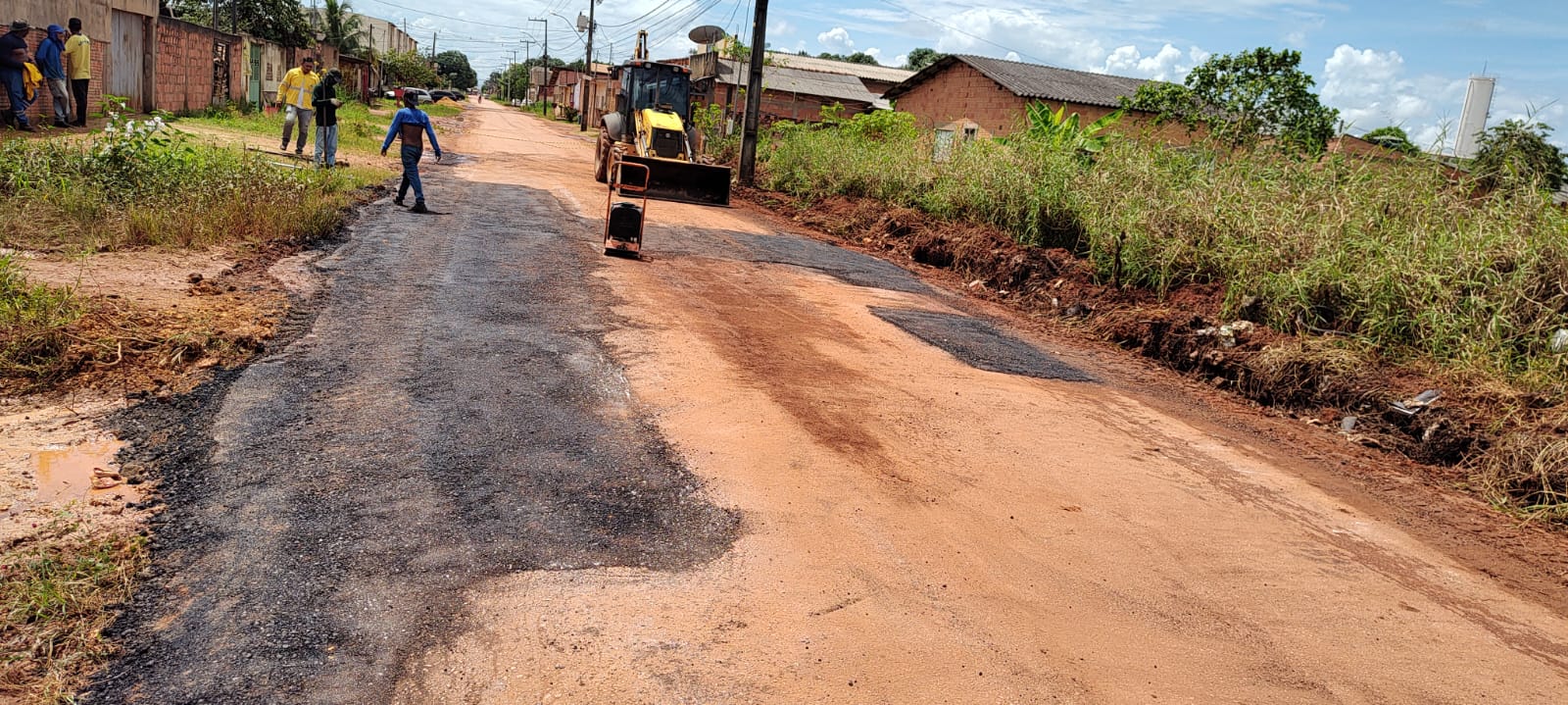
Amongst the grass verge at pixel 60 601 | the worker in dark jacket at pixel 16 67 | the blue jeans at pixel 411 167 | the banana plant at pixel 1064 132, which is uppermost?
the banana plant at pixel 1064 132

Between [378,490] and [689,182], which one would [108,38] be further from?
Result: [378,490]

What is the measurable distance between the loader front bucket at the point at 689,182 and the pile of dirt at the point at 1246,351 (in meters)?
3.11

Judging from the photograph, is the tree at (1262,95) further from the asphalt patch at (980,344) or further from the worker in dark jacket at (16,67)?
the worker in dark jacket at (16,67)

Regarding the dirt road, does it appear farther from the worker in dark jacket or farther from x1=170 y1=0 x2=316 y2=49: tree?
x1=170 y1=0 x2=316 y2=49: tree

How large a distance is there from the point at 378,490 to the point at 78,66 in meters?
16.9

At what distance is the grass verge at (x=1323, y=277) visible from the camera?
23.2 feet

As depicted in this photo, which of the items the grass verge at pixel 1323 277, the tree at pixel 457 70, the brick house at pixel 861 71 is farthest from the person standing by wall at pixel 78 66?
the tree at pixel 457 70

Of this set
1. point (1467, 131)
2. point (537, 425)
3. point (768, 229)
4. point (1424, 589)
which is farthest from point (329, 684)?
point (1467, 131)

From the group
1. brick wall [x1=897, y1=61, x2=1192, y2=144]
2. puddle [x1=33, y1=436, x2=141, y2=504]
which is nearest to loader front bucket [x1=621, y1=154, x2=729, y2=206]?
puddle [x1=33, y1=436, x2=141, y2=504]

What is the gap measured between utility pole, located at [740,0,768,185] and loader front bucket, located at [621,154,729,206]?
→ 6368 mm

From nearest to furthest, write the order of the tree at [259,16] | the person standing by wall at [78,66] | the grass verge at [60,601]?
the grass verge at [60,601] → the person standing by wall at [78,66] → the tree at [259,16]

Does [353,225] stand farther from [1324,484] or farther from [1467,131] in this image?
[1467,131]

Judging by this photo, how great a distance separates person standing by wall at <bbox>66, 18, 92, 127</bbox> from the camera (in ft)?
56.1

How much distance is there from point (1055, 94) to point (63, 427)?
26.4 metres
